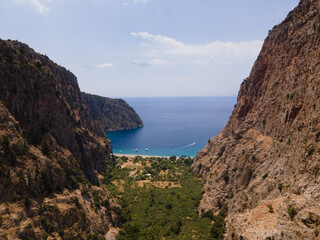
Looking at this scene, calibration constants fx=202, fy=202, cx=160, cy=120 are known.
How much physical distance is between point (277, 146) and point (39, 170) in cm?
4922

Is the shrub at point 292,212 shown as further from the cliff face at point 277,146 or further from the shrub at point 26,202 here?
the shrub at point 26,202

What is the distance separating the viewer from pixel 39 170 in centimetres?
3925

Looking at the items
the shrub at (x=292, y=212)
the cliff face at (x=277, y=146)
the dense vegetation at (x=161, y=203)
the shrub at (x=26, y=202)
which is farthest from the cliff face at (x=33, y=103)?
the shrub at (x=292, y=212)

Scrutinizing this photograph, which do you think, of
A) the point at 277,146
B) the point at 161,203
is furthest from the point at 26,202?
the point at 277,146

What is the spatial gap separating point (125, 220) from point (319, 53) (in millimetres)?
56927

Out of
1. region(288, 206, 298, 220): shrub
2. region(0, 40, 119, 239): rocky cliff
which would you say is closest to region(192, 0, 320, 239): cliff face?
region(288, 206, 298, 220): shrub

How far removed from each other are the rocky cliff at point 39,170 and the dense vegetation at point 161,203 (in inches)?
285

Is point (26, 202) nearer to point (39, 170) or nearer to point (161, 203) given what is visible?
point (39, 170)

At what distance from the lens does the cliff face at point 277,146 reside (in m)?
27.3

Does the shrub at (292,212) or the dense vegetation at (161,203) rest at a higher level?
the shrub at (292,212)

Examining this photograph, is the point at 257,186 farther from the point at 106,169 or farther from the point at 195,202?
the point at 106,169

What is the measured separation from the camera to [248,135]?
59250 mm

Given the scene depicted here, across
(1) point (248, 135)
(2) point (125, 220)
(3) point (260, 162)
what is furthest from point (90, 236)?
(1) point (248, 135)

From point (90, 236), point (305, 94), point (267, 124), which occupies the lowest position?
point (90, 236)
